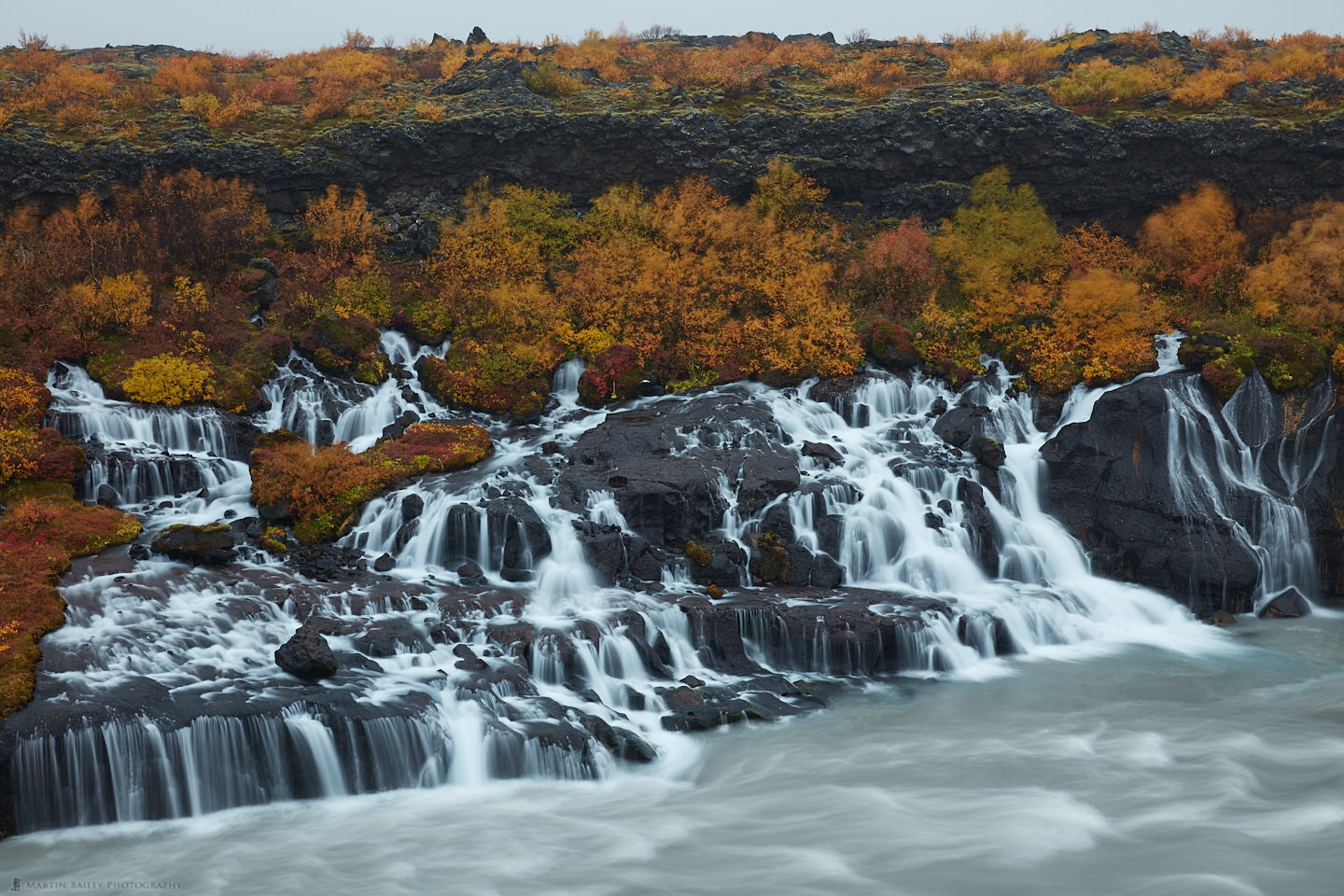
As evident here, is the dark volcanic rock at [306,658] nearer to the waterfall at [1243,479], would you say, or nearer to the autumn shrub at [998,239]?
the waterfall at [1243,479]

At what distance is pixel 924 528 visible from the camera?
2366 centimetres

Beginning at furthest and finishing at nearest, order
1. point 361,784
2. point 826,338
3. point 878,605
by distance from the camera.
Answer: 1. point 826,338
2. point 878,605
3. point 361,784

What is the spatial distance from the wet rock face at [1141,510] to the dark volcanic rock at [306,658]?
1902 cm

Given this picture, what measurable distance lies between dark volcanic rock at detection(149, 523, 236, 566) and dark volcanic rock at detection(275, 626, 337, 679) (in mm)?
5228

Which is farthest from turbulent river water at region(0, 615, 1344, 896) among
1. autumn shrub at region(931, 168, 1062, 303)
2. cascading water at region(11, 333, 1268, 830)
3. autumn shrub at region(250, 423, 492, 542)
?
autumn shrub at region(931, 168, 1062, 303)

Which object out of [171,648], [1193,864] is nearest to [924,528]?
[1193,864]

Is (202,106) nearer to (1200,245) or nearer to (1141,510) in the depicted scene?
(1141,510)

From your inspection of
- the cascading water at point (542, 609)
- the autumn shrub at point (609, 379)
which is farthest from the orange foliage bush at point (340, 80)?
the autumn shrub at point (609, 379)

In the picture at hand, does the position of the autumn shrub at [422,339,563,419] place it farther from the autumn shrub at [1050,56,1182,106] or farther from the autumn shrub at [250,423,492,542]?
the autumn shrub at [1050,56,1182,106]

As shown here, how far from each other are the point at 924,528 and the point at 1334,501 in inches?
433

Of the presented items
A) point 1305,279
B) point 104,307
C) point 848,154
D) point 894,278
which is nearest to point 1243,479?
point 1305,279

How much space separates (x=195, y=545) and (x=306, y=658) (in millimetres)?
6275

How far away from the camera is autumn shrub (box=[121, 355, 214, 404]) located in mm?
26094

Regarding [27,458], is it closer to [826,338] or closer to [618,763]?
[618,763]
